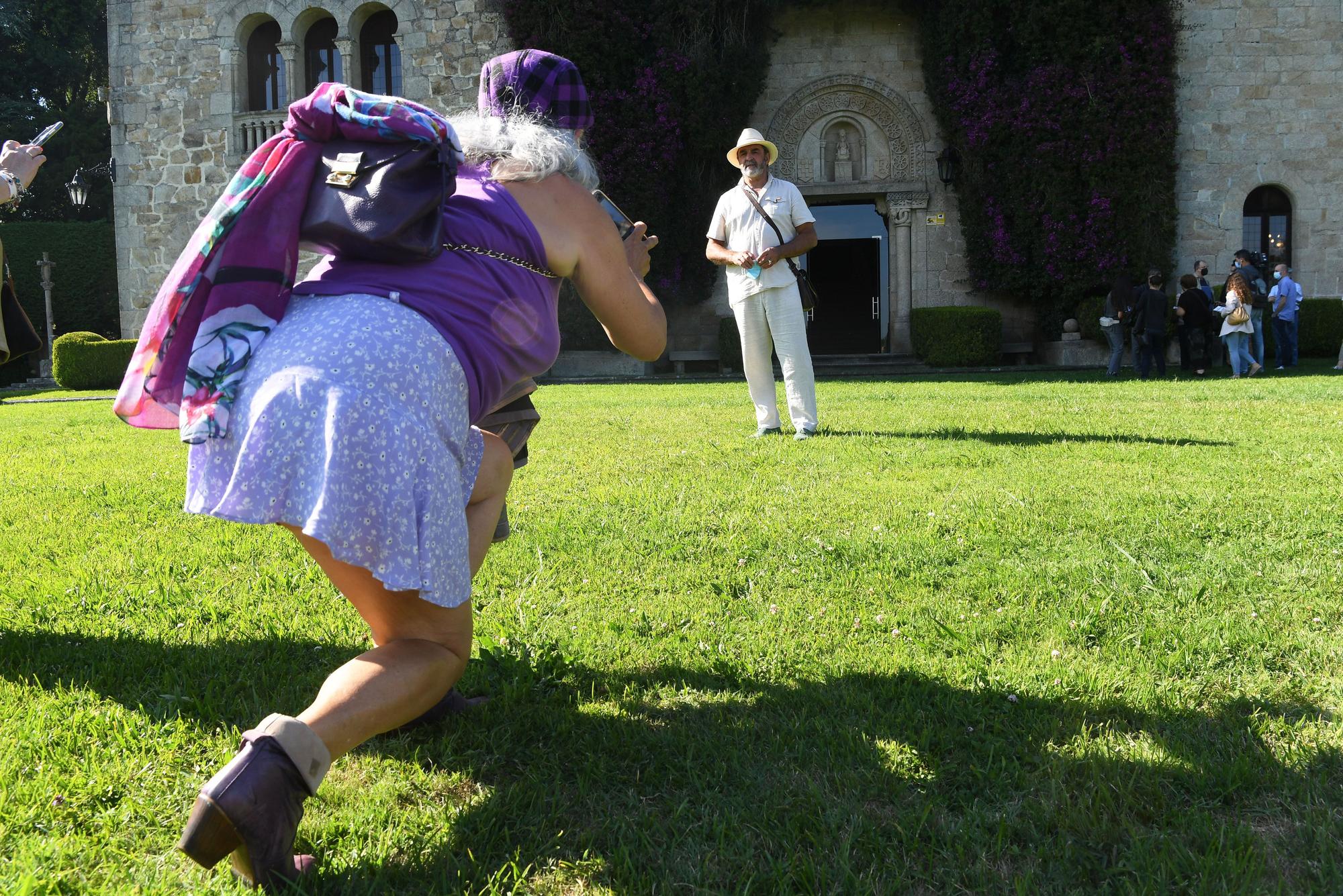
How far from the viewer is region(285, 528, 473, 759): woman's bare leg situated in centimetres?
169

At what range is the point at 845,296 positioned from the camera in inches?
891

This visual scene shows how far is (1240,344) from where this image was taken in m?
14.1

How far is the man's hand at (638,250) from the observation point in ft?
7.60

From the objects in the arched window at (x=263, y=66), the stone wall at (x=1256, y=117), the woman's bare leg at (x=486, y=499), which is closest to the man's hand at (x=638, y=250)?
the woman's bare leg at (x=486, y=499)

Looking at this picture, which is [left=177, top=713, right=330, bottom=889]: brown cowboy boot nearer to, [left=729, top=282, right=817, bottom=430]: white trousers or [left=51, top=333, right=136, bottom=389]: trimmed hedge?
[left=729, top=282, right=817, bottom=430]: white trousers

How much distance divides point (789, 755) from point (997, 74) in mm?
18116

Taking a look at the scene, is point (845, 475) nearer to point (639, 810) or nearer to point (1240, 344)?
point (639, 810)

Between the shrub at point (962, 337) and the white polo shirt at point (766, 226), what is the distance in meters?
10.7

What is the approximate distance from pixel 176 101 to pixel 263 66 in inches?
70.4

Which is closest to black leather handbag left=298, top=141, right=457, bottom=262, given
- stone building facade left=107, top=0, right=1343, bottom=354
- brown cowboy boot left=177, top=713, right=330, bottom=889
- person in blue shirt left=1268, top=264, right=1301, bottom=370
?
brown cowboy boot left=177, top=713, right=330, bottom=889

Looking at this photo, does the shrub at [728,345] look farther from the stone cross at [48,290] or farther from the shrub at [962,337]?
the stone cross at [48,290]

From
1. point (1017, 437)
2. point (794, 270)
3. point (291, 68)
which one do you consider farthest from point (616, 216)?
point (291, 68)

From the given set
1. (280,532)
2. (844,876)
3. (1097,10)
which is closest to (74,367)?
(280,532)

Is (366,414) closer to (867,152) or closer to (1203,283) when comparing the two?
(1203,283)
